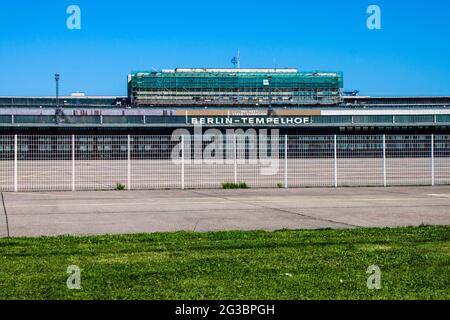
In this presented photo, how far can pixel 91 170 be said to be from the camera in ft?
101

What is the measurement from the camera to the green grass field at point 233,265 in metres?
6.45

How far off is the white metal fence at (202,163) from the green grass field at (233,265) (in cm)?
1274

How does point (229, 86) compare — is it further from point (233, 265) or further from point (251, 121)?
point (233, 265)

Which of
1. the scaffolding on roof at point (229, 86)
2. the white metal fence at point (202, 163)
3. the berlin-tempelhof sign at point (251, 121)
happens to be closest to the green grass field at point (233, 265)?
the white metal fence at point (202, 163)

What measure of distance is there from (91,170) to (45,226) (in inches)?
748

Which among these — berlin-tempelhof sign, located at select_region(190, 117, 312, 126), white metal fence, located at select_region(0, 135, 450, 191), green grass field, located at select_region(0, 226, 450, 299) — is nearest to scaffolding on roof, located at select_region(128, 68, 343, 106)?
berlin-tempelhof sign, located at select_region(190, 117, 312, 126)

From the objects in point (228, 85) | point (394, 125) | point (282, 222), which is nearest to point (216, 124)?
point (394, 125)

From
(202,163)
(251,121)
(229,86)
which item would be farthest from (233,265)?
(229,86)

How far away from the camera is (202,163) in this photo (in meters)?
33.5

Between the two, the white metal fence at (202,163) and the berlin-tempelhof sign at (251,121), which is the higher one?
the berlin-tempelhof sign at (251,121)

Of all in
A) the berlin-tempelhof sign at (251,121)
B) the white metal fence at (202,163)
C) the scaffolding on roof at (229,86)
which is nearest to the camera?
the white metal fence at (202,163)

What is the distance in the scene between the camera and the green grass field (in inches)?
254

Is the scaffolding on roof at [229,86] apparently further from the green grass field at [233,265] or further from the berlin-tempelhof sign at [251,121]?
the green grass field at [233,265]
